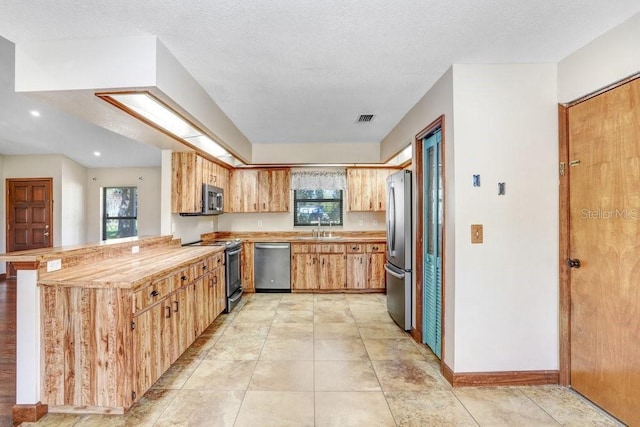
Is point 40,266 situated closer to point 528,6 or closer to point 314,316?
point 314,316

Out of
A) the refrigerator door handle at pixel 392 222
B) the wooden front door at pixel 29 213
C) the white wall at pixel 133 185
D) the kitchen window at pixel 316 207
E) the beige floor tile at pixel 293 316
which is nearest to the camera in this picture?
the refrigerator door handle at pixel 392 222

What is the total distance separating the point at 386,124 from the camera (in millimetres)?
4234

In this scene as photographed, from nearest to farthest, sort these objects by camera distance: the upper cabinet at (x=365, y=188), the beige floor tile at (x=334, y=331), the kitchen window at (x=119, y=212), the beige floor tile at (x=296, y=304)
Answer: the beige floor tile at (x=334, y=331), the beige floor tile at (x=296, y=304), the upper cabinet at (x=365, y=188), the kitchen window at (x=119, y=212)

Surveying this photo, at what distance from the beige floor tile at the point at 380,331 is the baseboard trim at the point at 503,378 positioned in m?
0.99

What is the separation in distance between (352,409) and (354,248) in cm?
320

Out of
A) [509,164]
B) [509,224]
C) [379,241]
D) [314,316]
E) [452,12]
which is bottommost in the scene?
[314,316]

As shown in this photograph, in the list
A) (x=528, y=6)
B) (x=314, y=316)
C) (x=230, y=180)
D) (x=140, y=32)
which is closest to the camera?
(x=528, y=6)

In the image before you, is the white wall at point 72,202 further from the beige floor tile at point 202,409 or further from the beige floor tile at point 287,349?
the beige floor tile at point 202,409

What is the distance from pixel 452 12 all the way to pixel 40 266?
305cm

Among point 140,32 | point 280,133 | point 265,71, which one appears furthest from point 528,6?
point 280,133

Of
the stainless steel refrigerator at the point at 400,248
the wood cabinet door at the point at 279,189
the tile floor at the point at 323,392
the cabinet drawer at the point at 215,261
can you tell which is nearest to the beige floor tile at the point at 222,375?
the tile floor at the point at 323,392

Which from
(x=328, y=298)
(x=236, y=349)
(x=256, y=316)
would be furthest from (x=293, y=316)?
(x=236, y=349)

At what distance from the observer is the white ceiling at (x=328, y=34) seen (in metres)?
→ 1.79

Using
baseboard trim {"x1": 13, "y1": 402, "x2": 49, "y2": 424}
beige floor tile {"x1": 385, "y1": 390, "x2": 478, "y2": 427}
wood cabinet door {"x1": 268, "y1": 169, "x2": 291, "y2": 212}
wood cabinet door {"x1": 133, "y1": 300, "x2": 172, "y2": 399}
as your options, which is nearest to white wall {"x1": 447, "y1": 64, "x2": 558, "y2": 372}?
beige floor tile {"x1": 385, "y1": 390, "x2": 478, "y2": 427}
